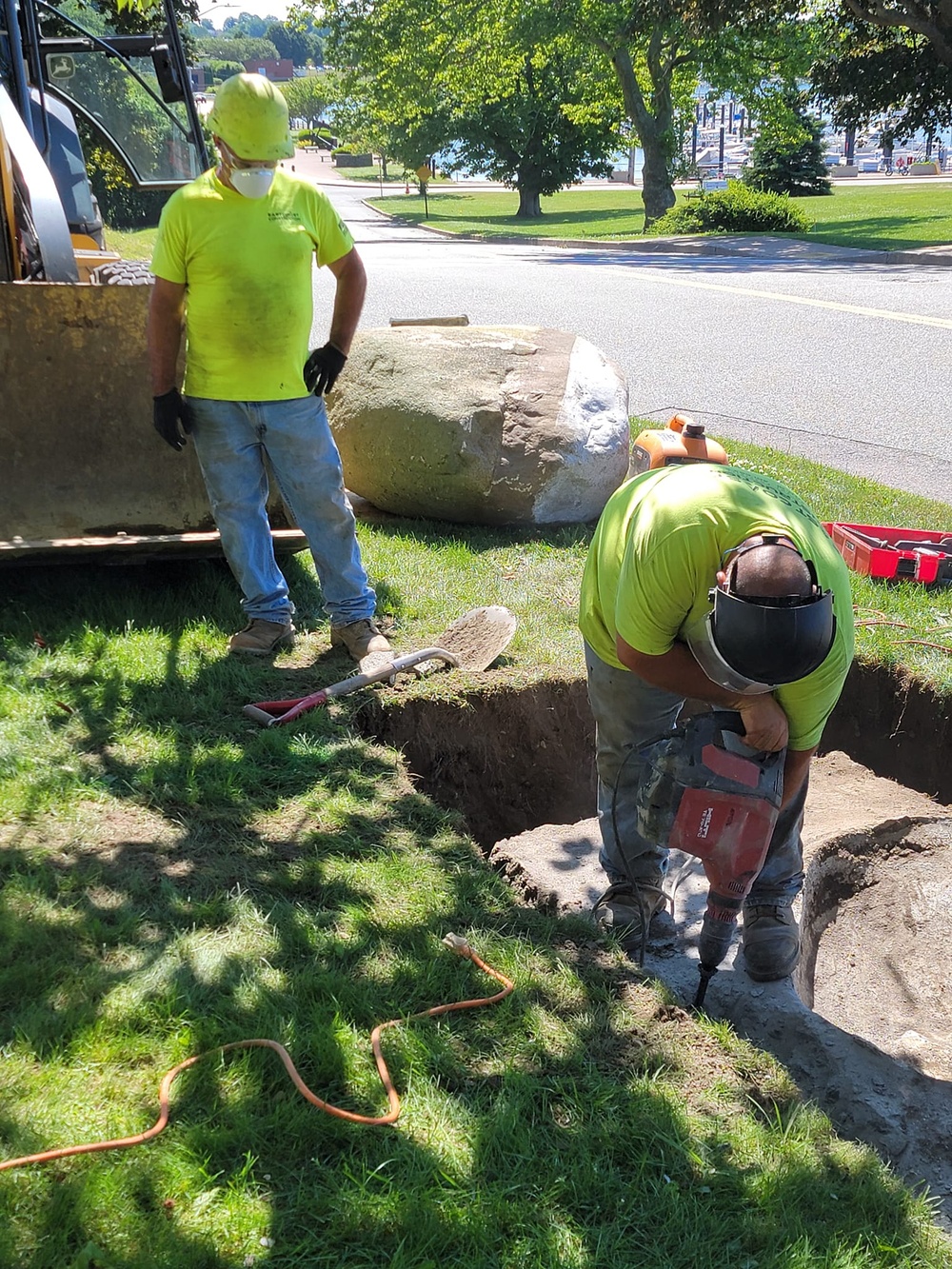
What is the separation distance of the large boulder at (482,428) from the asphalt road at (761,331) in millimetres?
2087

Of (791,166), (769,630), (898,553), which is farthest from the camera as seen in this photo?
(791,166)

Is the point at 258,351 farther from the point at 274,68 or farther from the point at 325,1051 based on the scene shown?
the point at 274,68

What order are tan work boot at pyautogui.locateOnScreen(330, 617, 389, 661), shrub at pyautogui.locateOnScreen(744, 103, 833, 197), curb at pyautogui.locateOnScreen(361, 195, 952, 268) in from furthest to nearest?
shrub at pyautogui.locateOnScreen(744, 103, 833, 197)
curb at pyautogui.locateOnScreen(361, 195, 952, 268)
tan work boot at pyautogui.locateOnScreen(330, 617, 389, 661)

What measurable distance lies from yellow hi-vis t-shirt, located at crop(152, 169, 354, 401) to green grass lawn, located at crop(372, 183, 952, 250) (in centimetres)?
1762

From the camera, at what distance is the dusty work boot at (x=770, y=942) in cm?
366

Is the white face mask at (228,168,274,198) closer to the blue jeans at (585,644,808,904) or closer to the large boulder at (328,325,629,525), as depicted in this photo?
the large boulder at (328,325,629,525)

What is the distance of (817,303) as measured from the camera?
13.8 meters

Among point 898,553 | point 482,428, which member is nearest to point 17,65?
point 482,428

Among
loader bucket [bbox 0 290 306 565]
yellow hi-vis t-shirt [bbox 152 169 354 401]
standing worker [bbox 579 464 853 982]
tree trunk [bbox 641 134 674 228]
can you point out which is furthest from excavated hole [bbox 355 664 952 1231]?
tree trunk [bbox 641 134 674 228]

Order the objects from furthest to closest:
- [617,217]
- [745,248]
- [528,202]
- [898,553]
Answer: [528,202] → [617,217] → [745,248] → [898,553]

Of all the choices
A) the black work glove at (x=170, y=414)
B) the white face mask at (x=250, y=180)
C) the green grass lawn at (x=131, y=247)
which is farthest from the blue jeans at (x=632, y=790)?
the green grass lawn at (x=131, y=247)

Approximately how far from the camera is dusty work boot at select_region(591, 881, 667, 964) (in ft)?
12.4

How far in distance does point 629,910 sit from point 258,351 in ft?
8.52

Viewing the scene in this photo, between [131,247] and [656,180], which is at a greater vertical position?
[656,180]
